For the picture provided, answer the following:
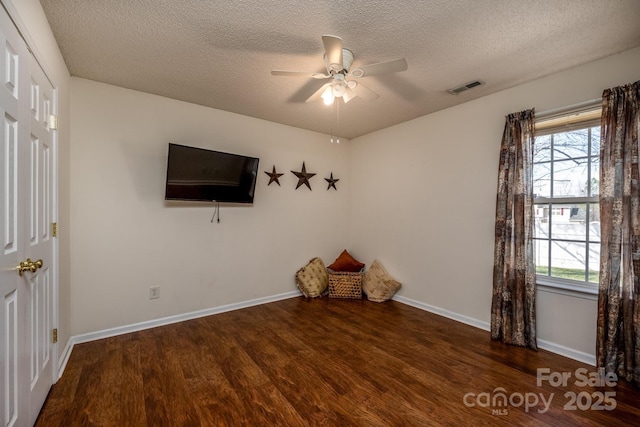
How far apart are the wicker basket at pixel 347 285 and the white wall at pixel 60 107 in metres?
2.87

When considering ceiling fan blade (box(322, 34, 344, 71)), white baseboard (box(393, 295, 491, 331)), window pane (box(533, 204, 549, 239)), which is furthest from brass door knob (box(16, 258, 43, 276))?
window pane (box(533, 204, 549, 239))

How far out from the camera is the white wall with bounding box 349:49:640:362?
7.72 ft

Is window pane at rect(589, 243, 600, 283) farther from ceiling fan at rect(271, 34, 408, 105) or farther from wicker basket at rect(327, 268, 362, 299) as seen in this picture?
wicker basket at rect(327, 268, 362, 299)

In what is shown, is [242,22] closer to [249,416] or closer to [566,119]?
[249,416]

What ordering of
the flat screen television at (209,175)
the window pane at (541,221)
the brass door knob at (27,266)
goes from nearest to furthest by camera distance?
the brass door knob at (27,266) → the window pane at (541,221) → the flat screen television at (209,175)

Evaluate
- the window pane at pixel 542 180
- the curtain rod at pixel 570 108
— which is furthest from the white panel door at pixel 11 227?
the window pane at pixel 542 180

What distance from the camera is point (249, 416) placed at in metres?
1.69

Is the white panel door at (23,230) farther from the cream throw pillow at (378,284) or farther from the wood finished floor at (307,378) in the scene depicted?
the cream throw pillow at (378,284)

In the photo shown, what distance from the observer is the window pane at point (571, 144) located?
2.40 meters

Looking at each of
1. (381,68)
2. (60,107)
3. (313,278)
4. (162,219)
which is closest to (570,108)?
(381,68)

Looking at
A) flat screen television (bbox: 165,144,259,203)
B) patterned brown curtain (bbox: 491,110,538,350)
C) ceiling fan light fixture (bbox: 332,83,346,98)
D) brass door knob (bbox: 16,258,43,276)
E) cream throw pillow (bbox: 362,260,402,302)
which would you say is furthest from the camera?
cream throw pillow (bbox: 362,260,402,302)

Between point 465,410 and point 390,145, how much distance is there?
312 centimetres

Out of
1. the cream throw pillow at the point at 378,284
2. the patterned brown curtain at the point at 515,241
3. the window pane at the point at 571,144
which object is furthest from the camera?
the cream throw pillow at the point at 378,284

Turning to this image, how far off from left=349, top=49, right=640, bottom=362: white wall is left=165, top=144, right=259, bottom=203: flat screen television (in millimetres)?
1884
